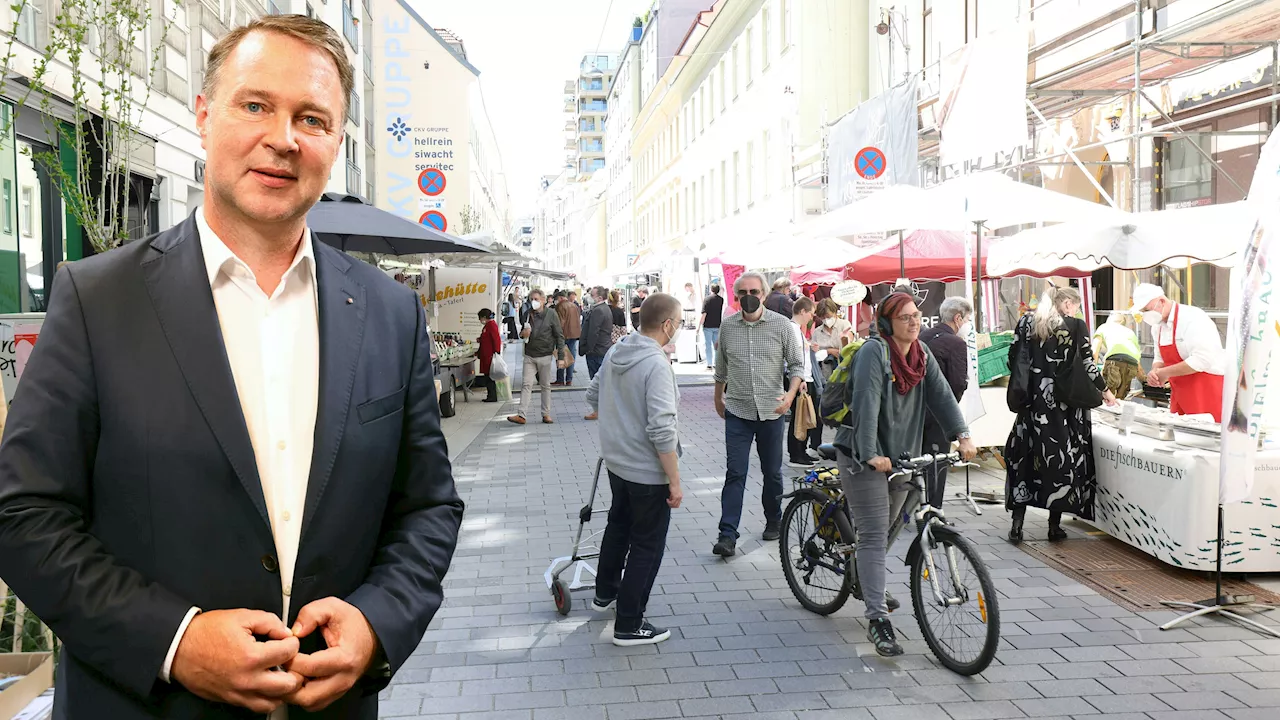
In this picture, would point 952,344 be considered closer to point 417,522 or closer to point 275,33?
point 417,522

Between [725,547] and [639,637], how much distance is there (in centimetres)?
196

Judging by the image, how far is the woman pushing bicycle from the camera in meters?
5.53

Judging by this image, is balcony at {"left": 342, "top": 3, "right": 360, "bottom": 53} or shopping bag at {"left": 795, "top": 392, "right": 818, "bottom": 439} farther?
balcony at {"left": 342, "top": 3, "right": 360, "bottom": 53}

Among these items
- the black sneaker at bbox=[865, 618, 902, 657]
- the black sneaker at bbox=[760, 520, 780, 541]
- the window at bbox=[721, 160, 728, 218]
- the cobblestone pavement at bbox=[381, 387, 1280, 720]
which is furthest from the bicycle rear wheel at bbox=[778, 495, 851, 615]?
the window at bbox=[721, 160, 728, 218]

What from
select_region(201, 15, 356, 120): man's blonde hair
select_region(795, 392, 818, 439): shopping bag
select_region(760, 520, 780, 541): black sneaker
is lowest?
select_region(760, 520, 780, 541): black sneaker

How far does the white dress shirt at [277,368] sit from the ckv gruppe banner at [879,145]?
17.9 meters

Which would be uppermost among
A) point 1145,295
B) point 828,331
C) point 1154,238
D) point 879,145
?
point 879,145

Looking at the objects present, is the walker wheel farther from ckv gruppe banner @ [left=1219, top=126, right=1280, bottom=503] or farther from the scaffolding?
the scaffolding

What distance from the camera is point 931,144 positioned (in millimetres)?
20656

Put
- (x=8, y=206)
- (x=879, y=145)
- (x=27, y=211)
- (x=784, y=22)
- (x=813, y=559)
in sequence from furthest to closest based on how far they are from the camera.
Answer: (x=784, y=22), (x=879, y=145), (x=27, y=211), (x=8, y=206), (x=813, y=559)

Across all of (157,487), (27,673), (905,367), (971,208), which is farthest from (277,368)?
(971,208)

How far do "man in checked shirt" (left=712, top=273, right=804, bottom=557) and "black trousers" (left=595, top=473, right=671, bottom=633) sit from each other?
6.66 feet

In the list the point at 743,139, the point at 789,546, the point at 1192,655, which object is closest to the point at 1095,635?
the point at 1192,655

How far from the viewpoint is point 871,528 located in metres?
5.63
